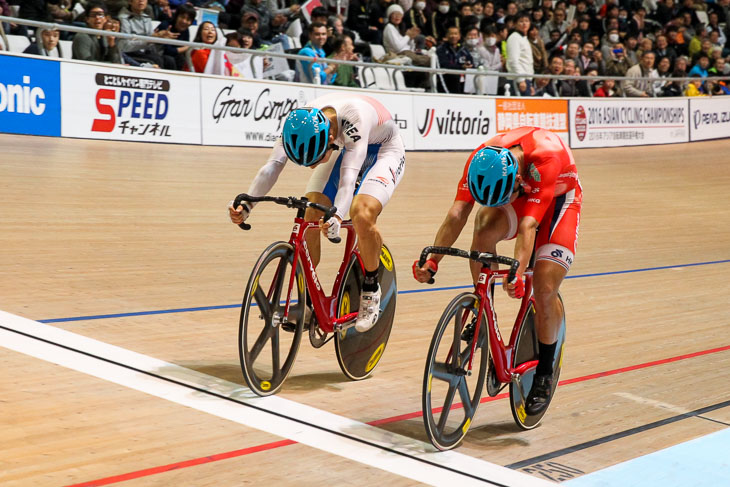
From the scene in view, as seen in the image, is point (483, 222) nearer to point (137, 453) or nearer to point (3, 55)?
point (137, 453)

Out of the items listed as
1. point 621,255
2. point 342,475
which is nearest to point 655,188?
point 621,255

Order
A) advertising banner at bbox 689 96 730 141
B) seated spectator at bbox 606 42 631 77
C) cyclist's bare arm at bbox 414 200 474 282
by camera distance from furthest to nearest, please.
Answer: advertising banner at bbox 689 96 730 141 → seated spectator at bbox 606 42 631 77 → cyclist's bare arm at bbox 414 200 474 282

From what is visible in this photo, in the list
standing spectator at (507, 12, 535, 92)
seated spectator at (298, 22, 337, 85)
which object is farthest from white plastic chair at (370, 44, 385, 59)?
standing spectator at (507, 12, 535, 92)

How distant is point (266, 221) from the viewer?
7.62 m

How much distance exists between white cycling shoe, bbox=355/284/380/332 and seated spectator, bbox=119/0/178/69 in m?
6.60

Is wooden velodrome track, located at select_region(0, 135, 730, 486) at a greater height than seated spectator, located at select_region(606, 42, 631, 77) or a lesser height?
lesser

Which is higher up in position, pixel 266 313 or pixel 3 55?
pixel 3 55

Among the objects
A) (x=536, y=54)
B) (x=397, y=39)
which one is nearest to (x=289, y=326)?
(x=397, y=39)

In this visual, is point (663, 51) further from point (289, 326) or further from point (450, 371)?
point (450, 371)

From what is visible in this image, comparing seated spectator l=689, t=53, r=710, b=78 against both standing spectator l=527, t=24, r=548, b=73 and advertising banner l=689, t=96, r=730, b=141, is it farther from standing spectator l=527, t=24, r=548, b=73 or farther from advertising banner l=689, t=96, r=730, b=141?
standing spectator l=527, t=24, r=548, b=73

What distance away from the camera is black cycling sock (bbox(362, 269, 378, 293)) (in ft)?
12.9

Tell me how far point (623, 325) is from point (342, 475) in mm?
3113

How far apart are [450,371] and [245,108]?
781 cm

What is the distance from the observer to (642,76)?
1633cm
